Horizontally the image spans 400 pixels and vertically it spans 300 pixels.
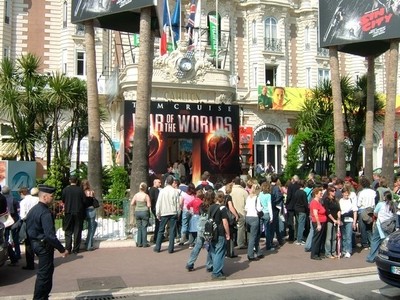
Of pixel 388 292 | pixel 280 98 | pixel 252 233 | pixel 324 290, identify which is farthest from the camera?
pixel 280 98

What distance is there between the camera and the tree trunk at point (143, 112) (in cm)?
1402

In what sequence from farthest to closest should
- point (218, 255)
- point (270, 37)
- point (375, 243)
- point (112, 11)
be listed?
point (270, 37) → point (112, 11) → point (375, 243) → point (218, 255)

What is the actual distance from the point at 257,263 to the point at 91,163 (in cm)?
702

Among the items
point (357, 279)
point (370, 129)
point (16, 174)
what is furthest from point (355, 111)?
point (357, 279)

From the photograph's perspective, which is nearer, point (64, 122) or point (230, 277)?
point (230, 277)

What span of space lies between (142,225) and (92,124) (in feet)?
16.2

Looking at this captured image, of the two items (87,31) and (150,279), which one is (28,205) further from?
(87,31)

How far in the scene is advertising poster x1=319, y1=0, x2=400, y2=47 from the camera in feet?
57.8

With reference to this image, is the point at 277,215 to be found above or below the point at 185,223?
above

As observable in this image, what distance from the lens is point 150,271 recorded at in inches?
383

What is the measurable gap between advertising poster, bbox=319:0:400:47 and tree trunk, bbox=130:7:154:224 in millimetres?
7930

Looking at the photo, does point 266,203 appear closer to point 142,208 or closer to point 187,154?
point 142,208

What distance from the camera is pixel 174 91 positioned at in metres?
26.4

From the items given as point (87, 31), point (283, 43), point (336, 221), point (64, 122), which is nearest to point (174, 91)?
point (64, 122)
